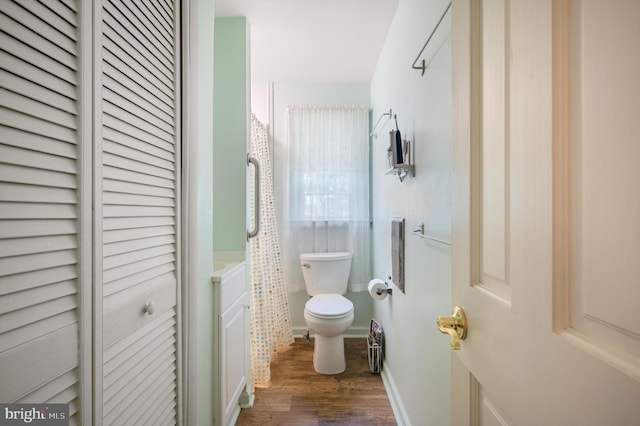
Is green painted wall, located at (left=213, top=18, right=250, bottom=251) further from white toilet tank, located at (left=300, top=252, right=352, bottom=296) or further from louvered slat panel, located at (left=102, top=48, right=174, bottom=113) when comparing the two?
white toilet tank, located at (left=300, top=252, right=352, bottom=296)

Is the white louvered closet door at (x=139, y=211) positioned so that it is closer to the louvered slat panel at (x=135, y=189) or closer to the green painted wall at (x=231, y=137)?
the louvered slat panel at (x=135, y=189)

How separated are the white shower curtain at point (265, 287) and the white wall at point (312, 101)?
329mm

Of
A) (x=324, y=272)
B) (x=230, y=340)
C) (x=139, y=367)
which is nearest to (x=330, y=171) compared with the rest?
(x=324, y=272)

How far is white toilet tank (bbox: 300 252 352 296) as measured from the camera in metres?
2.65

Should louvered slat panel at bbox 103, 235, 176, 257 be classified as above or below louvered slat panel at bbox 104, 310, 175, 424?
above

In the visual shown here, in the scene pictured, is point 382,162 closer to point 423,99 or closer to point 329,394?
point 423,99

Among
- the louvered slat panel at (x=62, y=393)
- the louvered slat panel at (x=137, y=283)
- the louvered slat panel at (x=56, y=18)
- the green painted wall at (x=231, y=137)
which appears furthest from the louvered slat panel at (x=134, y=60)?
the green painted wall at (x=231, y=137)

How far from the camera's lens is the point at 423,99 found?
1.28 metres

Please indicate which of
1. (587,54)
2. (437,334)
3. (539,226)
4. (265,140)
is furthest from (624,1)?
(265,140)

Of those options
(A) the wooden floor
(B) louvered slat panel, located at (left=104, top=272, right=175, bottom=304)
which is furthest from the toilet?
(B) louvered slat panel, located at (left=104, top=272, right=175, bottom=304)

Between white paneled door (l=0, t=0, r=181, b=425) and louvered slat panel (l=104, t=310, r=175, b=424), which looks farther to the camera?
louvered slat panel (l=104, t=310, r=175, b=424)

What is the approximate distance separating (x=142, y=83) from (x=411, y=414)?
188 centimetres

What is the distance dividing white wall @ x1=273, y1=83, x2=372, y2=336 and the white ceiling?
11cm

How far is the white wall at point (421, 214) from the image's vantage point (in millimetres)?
1060
